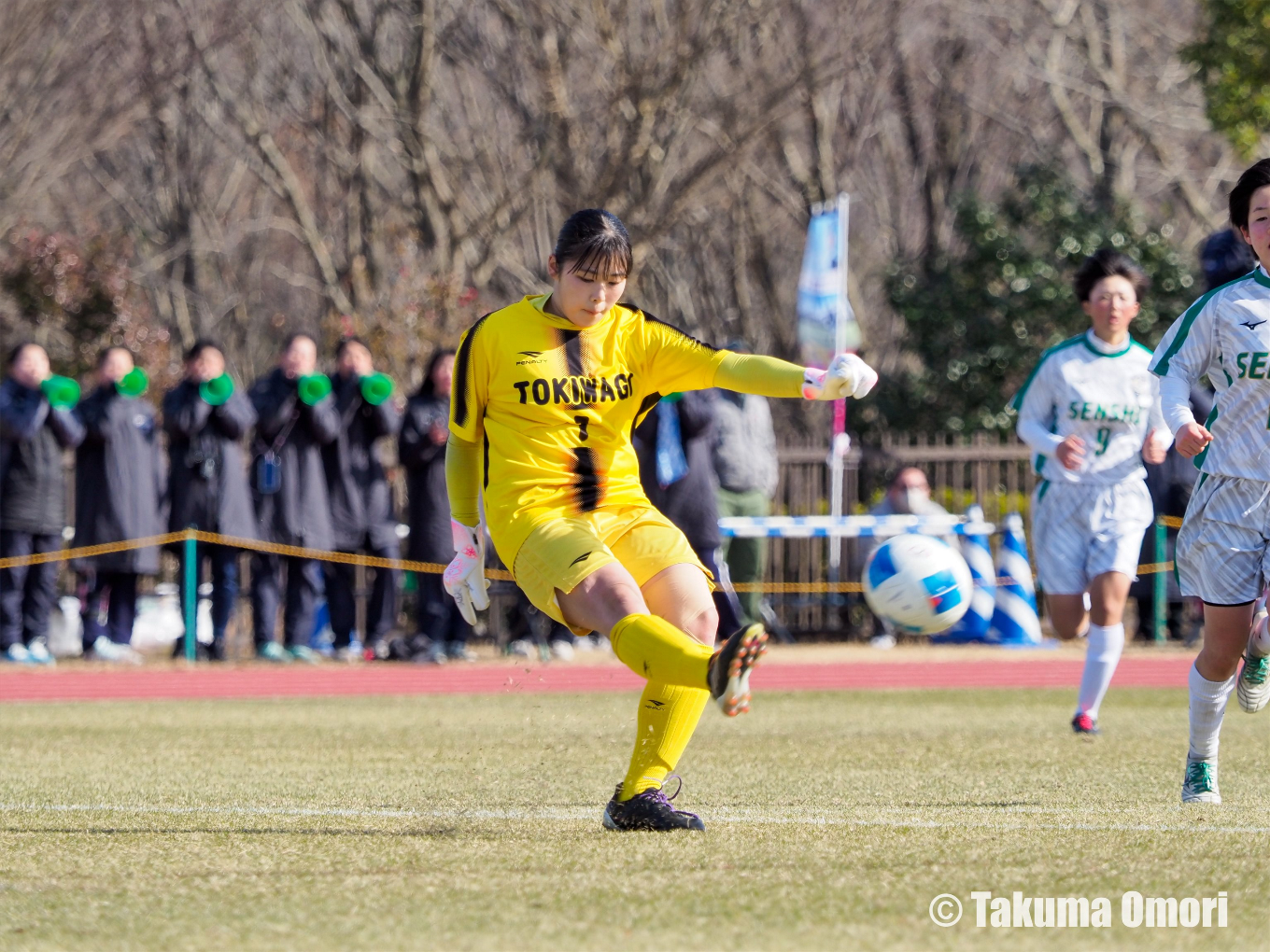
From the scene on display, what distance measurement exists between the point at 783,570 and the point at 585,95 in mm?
8237

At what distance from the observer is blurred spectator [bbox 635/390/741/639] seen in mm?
15586

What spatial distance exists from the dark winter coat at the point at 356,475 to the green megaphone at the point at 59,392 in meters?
2.08

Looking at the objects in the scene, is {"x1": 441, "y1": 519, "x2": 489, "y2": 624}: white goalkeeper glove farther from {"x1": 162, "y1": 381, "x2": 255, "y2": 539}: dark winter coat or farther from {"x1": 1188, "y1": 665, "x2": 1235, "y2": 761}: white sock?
{"x1": 162, "y1": 381, "x2": 255, "y2": 539}: dark winter coat

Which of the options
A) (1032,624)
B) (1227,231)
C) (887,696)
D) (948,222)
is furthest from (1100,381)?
(948,222)

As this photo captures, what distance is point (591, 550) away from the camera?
5980mm

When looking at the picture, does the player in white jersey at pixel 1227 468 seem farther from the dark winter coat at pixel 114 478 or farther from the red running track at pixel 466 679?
the dark winter coat at pixel 114 478

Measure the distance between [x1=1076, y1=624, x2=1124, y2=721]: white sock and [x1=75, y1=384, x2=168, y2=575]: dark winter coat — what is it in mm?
8467

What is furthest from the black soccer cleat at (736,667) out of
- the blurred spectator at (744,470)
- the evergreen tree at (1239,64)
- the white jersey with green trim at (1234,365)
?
the evergreen tree at (1239,64)

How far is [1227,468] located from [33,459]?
11299mm

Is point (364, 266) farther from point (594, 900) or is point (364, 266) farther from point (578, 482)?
point (594, 900)

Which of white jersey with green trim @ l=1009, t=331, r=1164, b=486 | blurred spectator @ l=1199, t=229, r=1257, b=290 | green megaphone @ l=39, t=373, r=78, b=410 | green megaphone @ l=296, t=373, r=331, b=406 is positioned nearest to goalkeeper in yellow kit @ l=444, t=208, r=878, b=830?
white jersey with green trim @ l=1009, t=331, r=1164, b=486

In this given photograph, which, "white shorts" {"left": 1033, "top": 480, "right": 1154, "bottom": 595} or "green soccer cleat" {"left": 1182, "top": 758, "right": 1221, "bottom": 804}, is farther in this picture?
"white shorts" {"left": 1033, "top": 480, "right": 1154, "bottom": 595}

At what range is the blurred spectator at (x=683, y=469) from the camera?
1559cm

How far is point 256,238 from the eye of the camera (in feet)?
121
